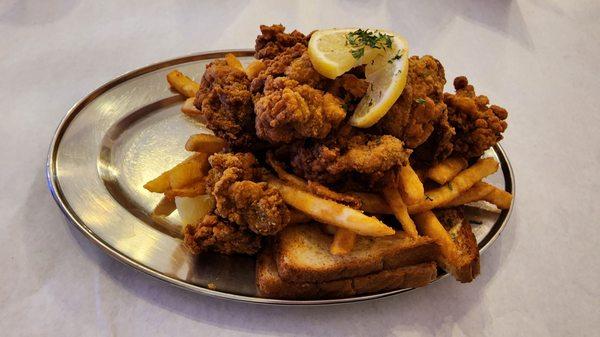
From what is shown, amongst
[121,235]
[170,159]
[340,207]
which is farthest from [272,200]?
[170,159]

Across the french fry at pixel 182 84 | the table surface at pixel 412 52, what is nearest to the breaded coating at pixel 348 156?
the table surface at pixel 412 52

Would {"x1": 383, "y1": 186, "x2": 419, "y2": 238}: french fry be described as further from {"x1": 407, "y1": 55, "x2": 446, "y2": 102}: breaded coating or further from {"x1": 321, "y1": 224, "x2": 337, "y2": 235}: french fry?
{"x1": 407, "y1": 55, "x2": 446, "y2": 102}: breaded coating

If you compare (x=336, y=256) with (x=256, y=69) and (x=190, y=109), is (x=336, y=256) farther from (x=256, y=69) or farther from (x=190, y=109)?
(x=190, y=109)

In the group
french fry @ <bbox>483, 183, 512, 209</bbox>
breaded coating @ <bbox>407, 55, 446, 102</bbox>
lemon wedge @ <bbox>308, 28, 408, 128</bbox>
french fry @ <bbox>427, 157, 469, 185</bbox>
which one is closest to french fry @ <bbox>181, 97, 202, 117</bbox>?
lemon wedge @ <bbox>308, 28, 408, 128</bbox>

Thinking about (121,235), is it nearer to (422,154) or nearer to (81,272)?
(81,272)

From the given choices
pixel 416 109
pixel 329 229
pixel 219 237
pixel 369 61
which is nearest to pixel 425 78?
pixel 416 109

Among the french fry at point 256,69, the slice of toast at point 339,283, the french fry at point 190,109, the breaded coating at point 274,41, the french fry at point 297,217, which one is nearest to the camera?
the slice of toast at point 339,283

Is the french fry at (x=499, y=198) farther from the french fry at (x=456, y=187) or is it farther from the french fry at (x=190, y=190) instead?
the french fry at (x=190, y=190)
